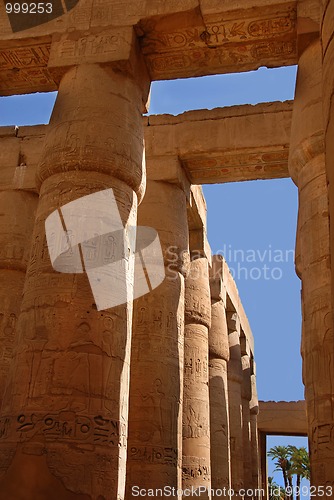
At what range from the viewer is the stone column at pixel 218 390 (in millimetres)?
12156

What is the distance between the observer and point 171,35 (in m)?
7.27

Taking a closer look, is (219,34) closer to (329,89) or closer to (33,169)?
(33,169)

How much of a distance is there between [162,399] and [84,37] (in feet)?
16.0

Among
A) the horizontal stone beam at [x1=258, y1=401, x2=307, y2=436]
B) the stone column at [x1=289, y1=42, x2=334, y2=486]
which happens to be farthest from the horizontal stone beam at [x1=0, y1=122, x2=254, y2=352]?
the horizontal stone beam at [x1=258, y1=401, x2=307, y2=436]

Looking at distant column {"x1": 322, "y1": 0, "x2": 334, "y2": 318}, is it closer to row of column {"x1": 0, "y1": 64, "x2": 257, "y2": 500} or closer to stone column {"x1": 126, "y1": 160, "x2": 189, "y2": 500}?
row of column {"x1": 0, "y1": 64, "x2": 257, "y2": 500}

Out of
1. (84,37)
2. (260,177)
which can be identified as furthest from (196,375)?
(84,37)

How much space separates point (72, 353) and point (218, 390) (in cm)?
846

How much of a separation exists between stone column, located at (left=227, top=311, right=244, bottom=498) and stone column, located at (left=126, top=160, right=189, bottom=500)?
7413 millimetres

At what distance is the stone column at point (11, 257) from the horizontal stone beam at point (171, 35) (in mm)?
3142

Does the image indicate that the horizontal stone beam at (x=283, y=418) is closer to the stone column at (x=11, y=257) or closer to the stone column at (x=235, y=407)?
the stone column at (x=235, y=407)

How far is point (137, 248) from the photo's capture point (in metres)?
8.81

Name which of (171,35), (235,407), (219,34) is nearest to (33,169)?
(171,35)

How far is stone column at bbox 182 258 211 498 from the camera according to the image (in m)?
9.50

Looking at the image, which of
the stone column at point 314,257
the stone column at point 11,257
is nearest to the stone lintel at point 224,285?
the stone column at point 11,257
